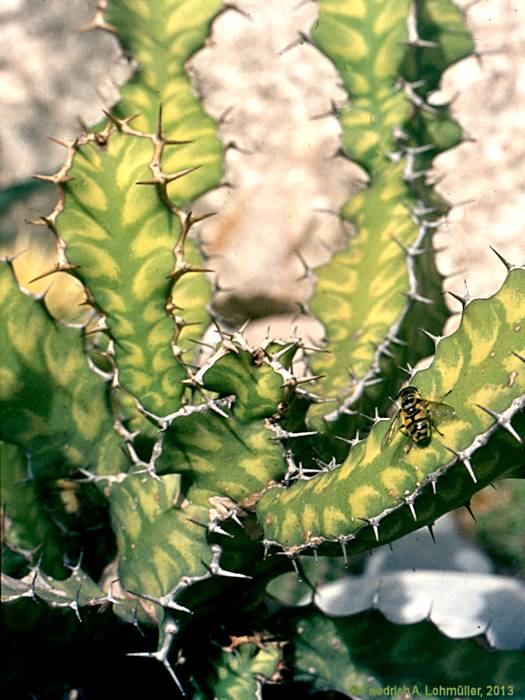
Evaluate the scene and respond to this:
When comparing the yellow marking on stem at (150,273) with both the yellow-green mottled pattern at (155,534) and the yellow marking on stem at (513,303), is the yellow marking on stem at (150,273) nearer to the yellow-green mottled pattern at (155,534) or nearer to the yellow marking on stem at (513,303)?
the yellow-green mottled pattern at (155,534)

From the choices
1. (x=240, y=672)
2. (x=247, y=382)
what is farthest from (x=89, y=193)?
(x=240, y=672)

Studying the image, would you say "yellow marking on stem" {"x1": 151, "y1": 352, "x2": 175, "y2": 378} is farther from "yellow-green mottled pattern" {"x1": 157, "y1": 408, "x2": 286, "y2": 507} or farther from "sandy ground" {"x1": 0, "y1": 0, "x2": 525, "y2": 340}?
"sandy ground" {"x1": 0, "y1": 0, "x2": 525, "y2": 340}

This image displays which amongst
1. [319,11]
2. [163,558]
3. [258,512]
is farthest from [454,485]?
[319,11]

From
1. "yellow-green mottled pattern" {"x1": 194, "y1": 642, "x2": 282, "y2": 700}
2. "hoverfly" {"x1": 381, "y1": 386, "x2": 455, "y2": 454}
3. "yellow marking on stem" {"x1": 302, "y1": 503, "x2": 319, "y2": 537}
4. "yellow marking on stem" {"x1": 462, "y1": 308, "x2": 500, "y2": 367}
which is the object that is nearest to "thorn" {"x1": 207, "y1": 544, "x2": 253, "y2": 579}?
"yellow marking on stem" {"x1": 302, "y1": 503, "x2": 319, "y2": 537}

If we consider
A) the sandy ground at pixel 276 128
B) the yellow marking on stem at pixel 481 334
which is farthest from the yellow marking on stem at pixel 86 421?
the sandy ground at pixel 276 128

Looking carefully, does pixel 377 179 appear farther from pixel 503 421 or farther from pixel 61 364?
pixel 503 421

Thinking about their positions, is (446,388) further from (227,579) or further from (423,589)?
(423,589)
